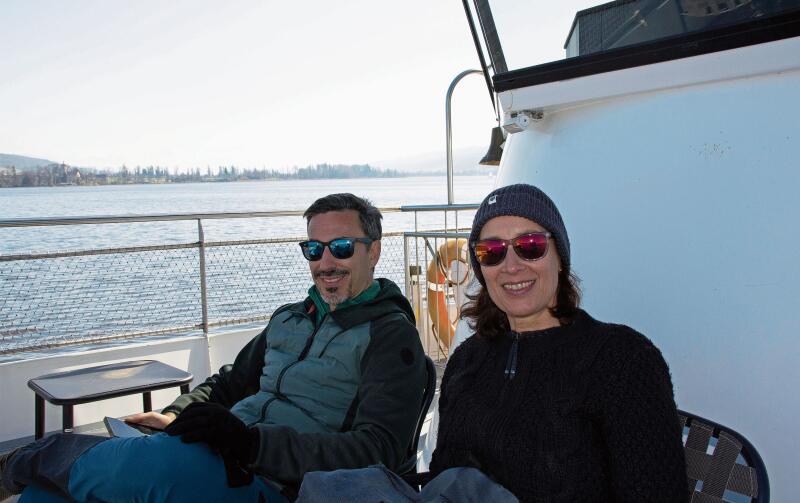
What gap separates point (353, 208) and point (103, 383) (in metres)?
1.35

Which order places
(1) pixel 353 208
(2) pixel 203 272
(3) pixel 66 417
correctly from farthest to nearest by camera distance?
(2) pixel 203 272 < (3) pixel 66 417 < (1) pixel 353 208

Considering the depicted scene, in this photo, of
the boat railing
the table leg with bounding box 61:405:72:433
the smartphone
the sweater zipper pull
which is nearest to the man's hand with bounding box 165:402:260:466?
the smartphone

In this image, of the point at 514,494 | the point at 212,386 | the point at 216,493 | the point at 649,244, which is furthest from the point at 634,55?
the point at 212,386

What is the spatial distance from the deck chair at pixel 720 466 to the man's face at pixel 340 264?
1.27 metres

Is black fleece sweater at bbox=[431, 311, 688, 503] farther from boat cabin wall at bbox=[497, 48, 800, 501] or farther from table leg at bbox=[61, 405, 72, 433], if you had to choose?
table leg at bbox=[61, 405, 72, 433]

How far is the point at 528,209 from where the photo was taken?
69.6 inches

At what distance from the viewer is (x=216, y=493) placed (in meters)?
1.92

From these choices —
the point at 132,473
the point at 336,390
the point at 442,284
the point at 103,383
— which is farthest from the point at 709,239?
the point at 442,284

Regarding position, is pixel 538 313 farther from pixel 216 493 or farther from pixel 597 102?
pixel 216 493

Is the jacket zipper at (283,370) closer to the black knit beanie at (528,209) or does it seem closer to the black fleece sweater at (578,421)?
the black fleece sweater at (578,421)

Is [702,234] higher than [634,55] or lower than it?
lower

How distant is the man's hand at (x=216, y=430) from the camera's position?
75.0 inches

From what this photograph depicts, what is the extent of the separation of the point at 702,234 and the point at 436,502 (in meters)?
0.97

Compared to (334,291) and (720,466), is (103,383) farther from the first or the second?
(720,466)
